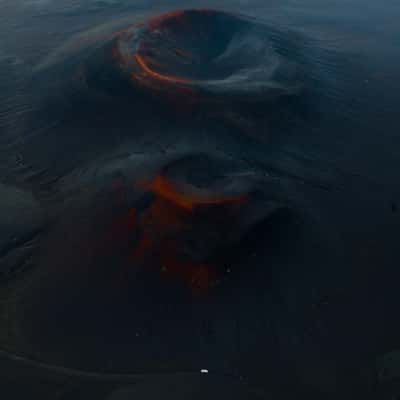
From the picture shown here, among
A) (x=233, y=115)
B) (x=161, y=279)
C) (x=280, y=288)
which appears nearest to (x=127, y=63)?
(x=233, y=115)

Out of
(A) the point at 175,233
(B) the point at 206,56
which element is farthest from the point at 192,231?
(B) the point at 206,56

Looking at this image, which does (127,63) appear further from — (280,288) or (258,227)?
(280,288)

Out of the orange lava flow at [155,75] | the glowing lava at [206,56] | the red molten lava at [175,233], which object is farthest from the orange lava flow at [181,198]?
the orange lava flow at [155,75]

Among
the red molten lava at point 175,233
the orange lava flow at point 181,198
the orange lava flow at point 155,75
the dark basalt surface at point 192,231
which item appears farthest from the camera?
the orange lava flow at point 155,75

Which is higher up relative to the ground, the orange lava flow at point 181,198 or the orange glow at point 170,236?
the orange lava flow at point 181,198

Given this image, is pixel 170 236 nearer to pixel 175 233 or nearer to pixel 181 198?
pixel 175 233

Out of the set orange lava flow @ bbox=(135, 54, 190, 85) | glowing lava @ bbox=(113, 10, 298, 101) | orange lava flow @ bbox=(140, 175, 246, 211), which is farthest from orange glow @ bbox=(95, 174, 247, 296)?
orange lava flow @ bbox=(135, 54, 190, 85)

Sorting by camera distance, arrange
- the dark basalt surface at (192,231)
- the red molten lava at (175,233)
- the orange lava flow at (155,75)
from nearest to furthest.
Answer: the dark basalt surface at (192,231) → the red molten lava at (175,233) → the orange lava flow at (155,75)

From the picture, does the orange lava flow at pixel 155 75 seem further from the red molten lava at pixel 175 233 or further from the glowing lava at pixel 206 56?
the red molten lava at pixel 175 233

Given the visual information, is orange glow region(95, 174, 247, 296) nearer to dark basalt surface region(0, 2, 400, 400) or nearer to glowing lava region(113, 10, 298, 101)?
dark basalt surface region(0, 2, 400, 400)
